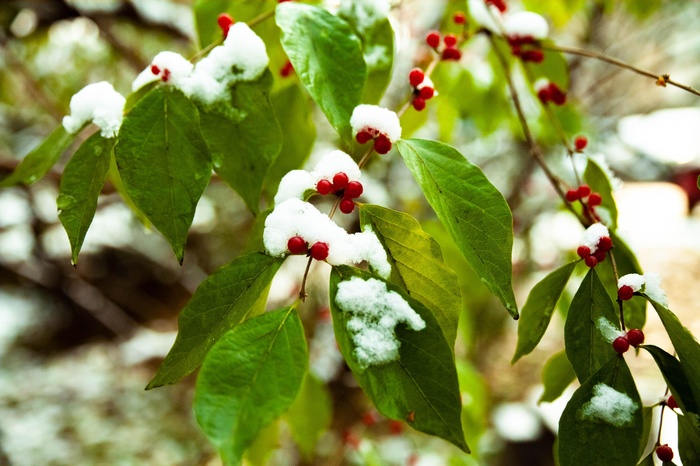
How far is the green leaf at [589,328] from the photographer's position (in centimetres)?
43

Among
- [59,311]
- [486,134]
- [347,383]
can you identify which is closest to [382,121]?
[486,134]

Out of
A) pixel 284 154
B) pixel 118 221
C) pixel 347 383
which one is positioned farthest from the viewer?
pixel 118 221

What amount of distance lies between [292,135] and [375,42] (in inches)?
6.7

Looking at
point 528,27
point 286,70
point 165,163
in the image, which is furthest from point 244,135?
point 528,27

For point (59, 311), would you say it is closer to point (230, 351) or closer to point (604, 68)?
point (230, 351)

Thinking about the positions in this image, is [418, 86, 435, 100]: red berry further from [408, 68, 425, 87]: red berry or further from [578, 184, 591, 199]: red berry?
[578, 184, 591, 199]: red berry

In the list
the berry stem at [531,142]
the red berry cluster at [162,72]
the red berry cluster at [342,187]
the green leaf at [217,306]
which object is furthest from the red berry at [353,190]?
the berry stem at [531,142]

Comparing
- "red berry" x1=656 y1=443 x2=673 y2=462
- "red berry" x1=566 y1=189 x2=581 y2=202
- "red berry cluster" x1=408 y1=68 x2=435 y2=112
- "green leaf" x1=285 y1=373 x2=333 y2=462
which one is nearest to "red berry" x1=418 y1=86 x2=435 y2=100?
"red berry cluster" x1=408 y1=68 x2=435 y2=112

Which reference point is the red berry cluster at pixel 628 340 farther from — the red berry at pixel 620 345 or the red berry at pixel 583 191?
the red berry at pixel 583 191

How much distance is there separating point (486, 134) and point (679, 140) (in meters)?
1.55

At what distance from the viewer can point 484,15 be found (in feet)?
2.59

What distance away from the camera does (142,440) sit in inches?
93.8

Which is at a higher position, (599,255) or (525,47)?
(525,47)

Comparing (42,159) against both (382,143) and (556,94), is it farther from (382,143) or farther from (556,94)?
(556,94)
